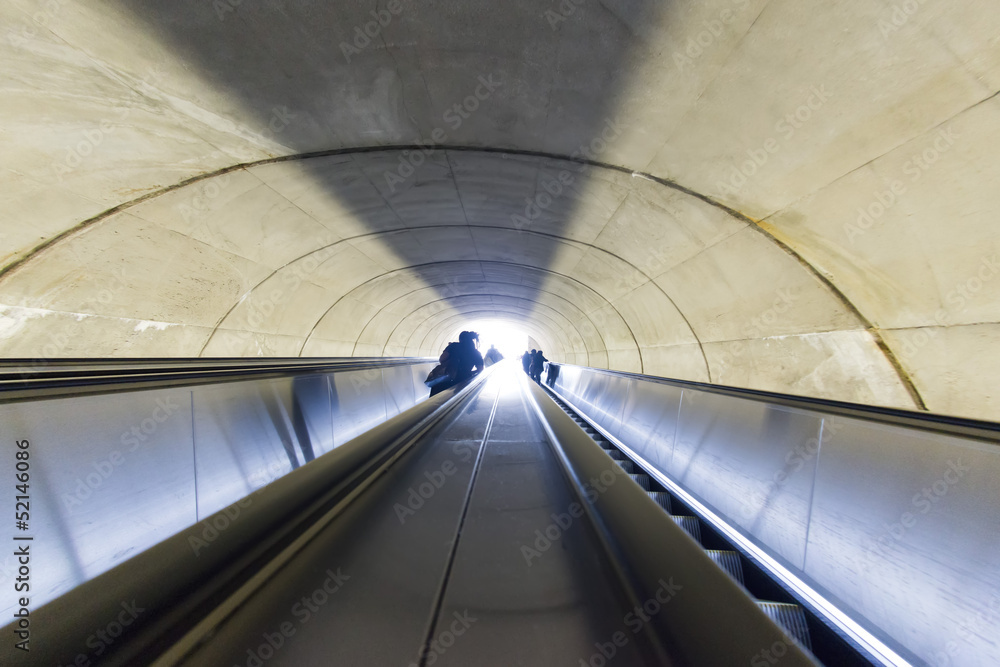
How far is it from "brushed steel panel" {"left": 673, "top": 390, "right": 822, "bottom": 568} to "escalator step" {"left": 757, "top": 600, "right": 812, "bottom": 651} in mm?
506

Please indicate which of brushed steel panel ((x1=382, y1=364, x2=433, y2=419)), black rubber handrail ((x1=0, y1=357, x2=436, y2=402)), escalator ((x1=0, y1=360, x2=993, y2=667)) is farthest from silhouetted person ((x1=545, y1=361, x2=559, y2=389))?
black rubber handrail ((x1=0, y1=357, x2=436, y2=402))

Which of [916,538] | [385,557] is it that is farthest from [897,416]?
[385,557]

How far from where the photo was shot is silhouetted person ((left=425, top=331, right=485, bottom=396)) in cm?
1028

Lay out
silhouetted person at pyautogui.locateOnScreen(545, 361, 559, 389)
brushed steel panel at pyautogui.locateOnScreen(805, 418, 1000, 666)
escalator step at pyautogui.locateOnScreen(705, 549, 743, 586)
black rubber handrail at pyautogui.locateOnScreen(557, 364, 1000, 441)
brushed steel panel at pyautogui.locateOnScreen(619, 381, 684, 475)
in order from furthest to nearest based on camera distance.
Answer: silhouetted person at pyautogui.locateOnScreen(545, 361, 559, 389) < brushed steel panel at pyautogui.locateOnScreen(619, 381, 684, 475) < escalator step at pyautogui.locateOnScreen(705, 549, 743, 586) < black rubber handrail at pyautogui.locateOnScreen(557, 364, 1000, 441) < brushed steel panel at pyautogui.locateOnScreen(805, 418, 1000, 666)

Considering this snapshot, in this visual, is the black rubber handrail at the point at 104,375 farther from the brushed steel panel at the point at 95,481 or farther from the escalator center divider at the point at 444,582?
the escalator center divider at the point at 444,582

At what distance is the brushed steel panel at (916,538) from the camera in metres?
1.64

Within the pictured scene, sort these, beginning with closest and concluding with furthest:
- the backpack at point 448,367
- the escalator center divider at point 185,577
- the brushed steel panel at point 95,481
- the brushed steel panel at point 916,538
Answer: the escalator center divider at point 185,577, the brushed steel panel at point 916,538, the brushed steel panel at point 95,481, the backpack at point 448,367

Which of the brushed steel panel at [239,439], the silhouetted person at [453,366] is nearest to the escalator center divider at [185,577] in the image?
the brushed steel panel at [239,439]

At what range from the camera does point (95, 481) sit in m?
2.25

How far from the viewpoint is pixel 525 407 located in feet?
24.5

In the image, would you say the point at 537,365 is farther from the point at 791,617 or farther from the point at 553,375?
the point at 791,617

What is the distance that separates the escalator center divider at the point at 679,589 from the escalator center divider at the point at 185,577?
1719 mm

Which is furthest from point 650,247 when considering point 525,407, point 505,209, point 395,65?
point 395,65

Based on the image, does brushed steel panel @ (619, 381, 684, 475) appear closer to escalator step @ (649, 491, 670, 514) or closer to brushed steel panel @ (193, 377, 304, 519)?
escalator step @ (649, 491, 670, 514)
